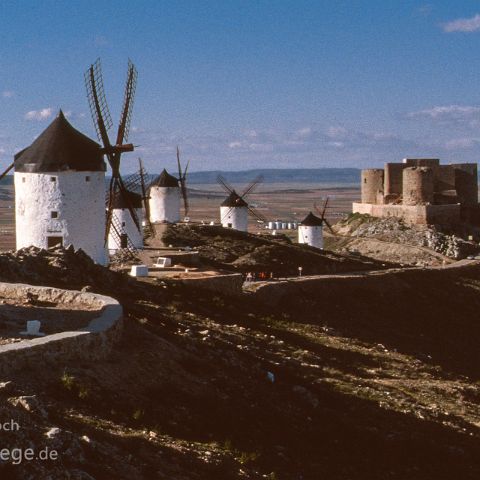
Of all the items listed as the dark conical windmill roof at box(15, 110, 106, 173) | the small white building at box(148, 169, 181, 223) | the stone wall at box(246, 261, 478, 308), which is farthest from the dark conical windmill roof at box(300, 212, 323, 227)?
the dark conical windmill roof at box(15, 110, 106, 173)

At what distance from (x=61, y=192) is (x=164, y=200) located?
19266 millimetres

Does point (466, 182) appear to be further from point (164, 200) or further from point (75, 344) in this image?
point (75, 344)

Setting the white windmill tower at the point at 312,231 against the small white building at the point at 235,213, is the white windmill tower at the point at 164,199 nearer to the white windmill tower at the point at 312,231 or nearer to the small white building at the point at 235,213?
the small white building at the point at 235,213

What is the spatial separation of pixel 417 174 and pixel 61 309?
36.6m

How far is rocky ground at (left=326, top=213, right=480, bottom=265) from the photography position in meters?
44.2

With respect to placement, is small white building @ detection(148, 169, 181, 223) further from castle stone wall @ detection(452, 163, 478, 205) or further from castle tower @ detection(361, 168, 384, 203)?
castle stone wall @ detection(452, 163, 478, 205)

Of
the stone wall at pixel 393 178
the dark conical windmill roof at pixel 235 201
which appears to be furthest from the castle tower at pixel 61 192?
the stone wall at pixel 393 178

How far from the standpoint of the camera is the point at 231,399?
11930mm

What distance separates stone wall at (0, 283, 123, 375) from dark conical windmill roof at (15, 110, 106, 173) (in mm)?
9819

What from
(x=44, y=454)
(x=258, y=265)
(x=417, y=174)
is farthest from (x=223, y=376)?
(x=417, y=174)

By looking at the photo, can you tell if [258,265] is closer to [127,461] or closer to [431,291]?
[431,291]

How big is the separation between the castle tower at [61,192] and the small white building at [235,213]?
62.5 feet

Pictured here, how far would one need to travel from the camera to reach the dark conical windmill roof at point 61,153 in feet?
77.2

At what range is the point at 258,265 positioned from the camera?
110 ft
